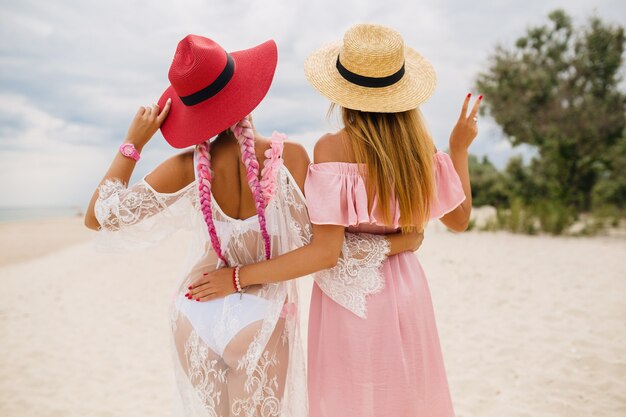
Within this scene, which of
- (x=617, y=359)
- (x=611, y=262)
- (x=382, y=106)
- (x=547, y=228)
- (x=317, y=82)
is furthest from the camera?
(x=547, y=228)

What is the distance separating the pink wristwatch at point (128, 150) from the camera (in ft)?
5.94

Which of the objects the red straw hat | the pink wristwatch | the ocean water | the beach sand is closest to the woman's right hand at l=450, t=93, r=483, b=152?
the red straw hat

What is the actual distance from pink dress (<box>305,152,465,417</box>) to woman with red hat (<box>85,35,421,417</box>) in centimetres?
12

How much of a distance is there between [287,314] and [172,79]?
39.5 inches

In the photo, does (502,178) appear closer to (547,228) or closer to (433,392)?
(547,228)

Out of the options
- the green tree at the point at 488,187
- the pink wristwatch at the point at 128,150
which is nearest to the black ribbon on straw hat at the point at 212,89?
the pink wristwatch at the point at 128,150

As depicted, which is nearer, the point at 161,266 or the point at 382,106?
the point at 382,106

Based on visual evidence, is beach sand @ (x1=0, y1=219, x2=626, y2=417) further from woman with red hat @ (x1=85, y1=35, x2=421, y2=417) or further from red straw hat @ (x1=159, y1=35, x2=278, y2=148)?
red straw hat @ (x1=159, y1=35, x2=278, y2=148)

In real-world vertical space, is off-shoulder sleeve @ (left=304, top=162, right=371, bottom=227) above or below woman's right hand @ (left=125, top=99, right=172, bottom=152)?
below

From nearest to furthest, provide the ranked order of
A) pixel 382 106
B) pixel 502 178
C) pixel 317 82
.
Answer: pixel 382 106
pixel 317 82
pixel 502 178

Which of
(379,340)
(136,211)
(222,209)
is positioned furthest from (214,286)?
(379,340)

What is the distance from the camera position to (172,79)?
5.69 ft

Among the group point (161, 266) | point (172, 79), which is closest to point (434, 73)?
point (172, 79)

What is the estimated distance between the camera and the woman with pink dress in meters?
1.74
